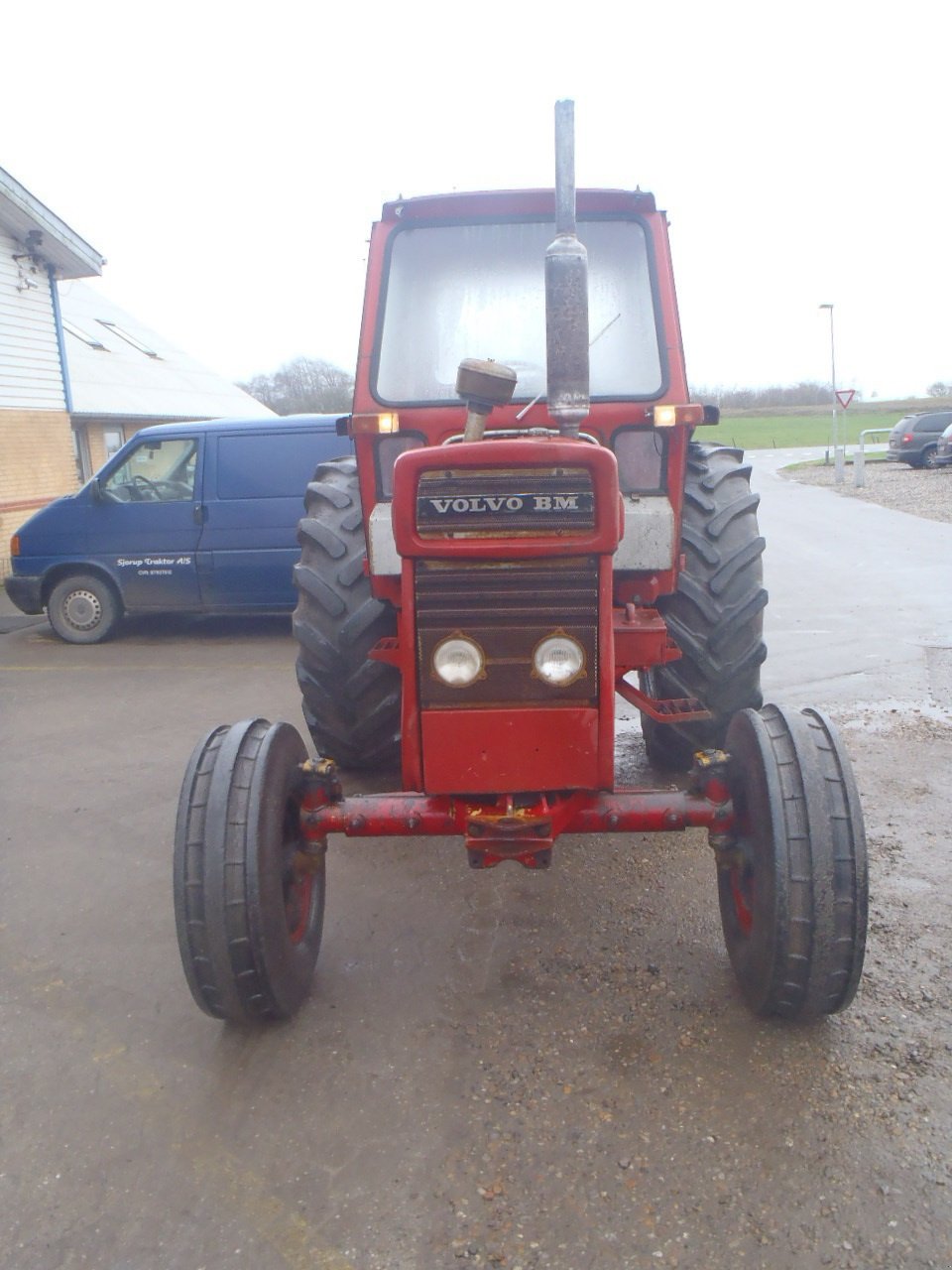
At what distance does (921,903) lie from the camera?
3.64 meters

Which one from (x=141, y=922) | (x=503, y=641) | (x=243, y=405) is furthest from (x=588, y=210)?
(x=243, y=405)

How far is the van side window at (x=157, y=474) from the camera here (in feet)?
28.4

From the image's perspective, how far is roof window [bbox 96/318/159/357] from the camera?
25.1 m

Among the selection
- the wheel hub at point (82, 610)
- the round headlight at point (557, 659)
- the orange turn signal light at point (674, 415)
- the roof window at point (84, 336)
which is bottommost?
the wheel hub at point (82, 610)

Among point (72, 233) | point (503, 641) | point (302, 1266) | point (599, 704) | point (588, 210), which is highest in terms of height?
point (72, 233)

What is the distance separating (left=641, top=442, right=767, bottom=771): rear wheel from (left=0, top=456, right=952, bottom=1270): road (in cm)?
67

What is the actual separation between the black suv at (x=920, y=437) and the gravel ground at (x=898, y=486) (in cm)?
33

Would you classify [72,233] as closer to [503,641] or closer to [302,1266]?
[503,641]

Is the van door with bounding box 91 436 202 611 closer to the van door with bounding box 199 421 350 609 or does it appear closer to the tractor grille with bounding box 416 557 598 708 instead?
the van door with bounding box 199 421 350 609

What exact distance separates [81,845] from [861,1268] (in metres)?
3.60

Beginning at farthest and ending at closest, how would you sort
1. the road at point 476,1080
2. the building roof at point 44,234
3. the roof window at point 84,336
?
the roof window at point 84,336 → the building roof at point 44,234 → the road at point 476,1080

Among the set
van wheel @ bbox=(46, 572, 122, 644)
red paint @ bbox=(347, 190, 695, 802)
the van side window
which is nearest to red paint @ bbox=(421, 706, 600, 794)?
red paint @ bbox=(347, 190, 695, 802)

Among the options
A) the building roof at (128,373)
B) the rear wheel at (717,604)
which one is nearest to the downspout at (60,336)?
the building roof at (128,373)

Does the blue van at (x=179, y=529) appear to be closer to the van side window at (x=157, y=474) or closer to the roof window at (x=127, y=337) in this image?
the van side window at (x=157, y=474)
